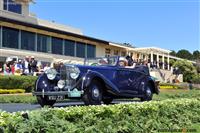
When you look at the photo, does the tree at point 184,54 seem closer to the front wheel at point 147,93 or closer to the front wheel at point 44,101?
the front wheel at point 147,93

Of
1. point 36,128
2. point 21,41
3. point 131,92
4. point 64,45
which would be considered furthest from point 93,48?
point 36,128

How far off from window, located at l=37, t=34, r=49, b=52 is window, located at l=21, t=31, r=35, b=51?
72 cm

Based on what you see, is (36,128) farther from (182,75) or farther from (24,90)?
(182,75)

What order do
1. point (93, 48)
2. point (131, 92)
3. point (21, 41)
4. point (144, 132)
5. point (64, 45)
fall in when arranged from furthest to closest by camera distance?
point (93, 48) → point (64, 45) → point (21, 41) → point (131, 92) → point (144, 132)

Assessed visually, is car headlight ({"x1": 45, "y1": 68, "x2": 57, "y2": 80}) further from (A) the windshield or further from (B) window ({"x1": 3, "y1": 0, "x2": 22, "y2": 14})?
(B) window ({"x1": 3, "y1": 0, "x2": 22, "y2": 14})

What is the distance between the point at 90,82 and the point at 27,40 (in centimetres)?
2448

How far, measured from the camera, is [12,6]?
40.2 metres

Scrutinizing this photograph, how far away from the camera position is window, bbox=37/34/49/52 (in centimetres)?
3614

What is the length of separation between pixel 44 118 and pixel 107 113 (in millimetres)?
1989

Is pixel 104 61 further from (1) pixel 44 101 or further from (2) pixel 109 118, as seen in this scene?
(2) pixel 109 118

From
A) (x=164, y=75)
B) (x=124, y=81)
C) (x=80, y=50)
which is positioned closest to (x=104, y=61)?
(x=124, y=81)

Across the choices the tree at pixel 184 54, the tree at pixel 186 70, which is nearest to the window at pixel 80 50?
the tree at pixel 186 70

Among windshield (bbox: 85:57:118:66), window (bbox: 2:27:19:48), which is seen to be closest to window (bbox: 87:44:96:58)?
window (bbox: 2:27:19:48)

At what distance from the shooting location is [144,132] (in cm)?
888
